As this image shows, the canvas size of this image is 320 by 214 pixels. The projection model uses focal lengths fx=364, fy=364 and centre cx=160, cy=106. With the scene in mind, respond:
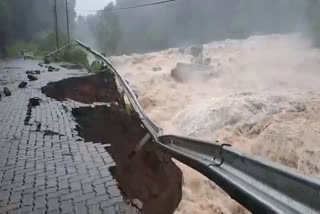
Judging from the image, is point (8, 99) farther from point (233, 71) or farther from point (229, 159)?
point (233, 71)

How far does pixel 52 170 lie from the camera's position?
15.9 feet

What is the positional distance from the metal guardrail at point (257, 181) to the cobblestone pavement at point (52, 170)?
98 cm

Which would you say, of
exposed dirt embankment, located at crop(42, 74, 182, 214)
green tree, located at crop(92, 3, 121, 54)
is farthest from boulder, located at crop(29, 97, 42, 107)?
green tree, located at crop(92, 3, 121, 54)

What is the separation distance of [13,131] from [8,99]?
12.8ft

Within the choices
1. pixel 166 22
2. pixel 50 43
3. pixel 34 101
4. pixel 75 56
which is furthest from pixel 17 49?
pixel 166 22

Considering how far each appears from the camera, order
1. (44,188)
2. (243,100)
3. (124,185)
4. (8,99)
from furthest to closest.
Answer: (243,100) < (8,99) < (124,185) < (44,188)

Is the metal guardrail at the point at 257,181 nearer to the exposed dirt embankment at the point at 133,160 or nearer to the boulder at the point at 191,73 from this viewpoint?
the exposed dirt embankment at the point at 133,160

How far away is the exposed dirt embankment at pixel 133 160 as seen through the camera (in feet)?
20.2

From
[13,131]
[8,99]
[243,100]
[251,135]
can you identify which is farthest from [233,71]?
[13,131]

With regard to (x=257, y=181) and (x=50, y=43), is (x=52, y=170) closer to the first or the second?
(x=257, y=181)

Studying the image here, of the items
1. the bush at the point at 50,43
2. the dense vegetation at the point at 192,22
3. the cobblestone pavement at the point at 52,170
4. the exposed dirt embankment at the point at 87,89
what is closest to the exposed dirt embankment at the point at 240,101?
the exposed dirt embankment at the point at 87,89

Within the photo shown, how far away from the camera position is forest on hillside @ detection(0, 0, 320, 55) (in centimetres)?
3800

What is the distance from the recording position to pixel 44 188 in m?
4.29

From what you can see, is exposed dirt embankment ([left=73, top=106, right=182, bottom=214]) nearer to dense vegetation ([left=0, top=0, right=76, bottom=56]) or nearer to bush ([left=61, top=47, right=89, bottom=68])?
bush ([left=61, top=47, right=89, bottom=68])
